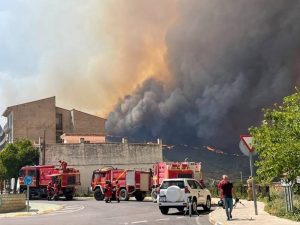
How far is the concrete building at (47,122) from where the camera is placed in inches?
3378

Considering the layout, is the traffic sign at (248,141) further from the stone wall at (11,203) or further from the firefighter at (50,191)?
the firefighter at (50,191)

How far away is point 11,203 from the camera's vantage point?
29859mm

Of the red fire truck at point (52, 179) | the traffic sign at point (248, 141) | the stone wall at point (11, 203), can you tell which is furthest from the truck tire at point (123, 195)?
the traffic sign at point (248, 141)

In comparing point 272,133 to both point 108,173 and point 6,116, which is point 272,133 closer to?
point 108,173

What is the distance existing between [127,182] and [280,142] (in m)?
23.0

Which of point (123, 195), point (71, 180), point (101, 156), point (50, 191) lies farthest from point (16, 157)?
point (123, 195)

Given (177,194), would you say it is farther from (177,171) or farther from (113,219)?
(177,171)

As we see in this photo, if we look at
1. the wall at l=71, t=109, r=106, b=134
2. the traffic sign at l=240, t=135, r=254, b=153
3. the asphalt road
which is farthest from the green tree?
the wall at l=71, t=109, r=106, b=134

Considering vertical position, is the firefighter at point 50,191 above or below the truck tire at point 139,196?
above

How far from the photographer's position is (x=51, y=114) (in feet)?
286

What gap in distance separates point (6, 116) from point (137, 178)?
60735mm

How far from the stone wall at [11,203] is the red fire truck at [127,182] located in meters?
10.1

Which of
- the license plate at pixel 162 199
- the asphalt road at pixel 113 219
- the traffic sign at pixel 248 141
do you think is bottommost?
the asphalt road at pixel 113 219

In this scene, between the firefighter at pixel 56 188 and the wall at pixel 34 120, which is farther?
the wall at pixel 34 120
